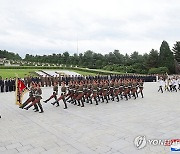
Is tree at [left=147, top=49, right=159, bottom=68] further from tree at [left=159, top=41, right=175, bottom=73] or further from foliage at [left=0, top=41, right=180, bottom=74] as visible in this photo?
tree at [left=159, top=41, right=175, bottom=73]

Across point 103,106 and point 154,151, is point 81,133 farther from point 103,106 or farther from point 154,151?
point 103,106

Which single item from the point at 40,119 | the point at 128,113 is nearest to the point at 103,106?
the point at 128,113

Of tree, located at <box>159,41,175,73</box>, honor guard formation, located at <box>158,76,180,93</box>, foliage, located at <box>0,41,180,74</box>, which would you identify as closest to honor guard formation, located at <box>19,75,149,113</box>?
honor guard formation, located at <box>158,76,180,93</box>

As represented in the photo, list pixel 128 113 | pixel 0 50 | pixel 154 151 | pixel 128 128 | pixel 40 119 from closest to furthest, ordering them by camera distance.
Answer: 1. pixel 154 151
2. pixel 128 128
3. pixel 40 119
4. pixel 128 113
5. pixel 0 50

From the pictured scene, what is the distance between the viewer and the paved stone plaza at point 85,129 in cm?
649

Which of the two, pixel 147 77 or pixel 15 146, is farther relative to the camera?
pixel 147 77

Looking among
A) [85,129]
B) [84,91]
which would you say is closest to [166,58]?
[84,91]

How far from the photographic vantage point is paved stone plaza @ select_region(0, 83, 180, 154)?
21.3 feet

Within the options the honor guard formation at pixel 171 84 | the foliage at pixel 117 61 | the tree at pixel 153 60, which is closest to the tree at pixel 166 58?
the foliage at pixel 117 61

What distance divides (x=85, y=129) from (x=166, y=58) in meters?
43.4

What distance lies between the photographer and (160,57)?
162 ft

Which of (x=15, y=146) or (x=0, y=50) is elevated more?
(x=0, y=50)

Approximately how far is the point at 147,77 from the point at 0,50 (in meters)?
65.9

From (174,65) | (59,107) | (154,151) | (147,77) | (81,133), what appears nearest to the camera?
(154,151)
